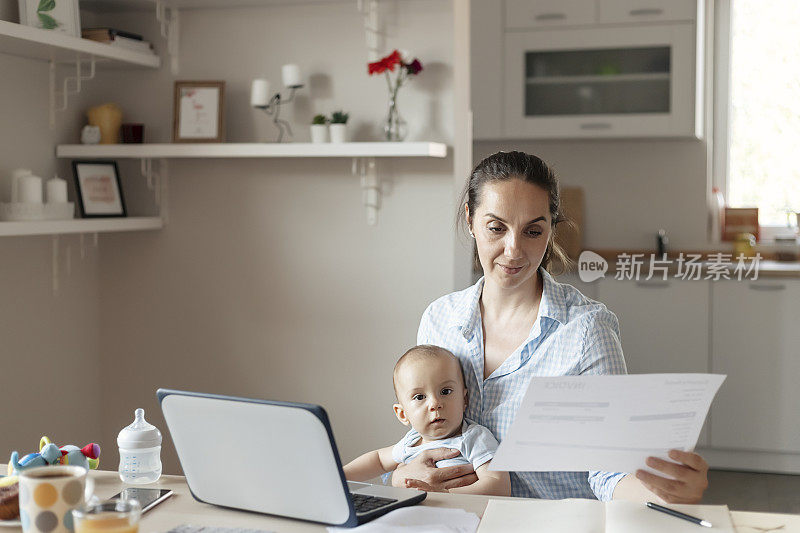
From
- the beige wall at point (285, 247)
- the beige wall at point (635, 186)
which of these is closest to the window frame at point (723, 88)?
the beige wall at point (635, 186)

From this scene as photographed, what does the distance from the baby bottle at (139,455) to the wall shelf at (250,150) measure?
1.45m

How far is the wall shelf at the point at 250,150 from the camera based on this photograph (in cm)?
270

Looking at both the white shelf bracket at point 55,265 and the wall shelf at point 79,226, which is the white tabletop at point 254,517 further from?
the white shelf bracket at point 55,265

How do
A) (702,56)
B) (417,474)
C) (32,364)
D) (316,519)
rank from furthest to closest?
(702,56) → (32,364) → (417,474) → (316,519)

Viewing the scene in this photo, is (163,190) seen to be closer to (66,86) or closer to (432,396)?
(66,86)

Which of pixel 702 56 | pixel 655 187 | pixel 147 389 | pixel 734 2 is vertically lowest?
pixel 147 389

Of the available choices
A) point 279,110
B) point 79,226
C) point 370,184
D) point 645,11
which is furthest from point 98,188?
point 645,11

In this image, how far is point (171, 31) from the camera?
299cm

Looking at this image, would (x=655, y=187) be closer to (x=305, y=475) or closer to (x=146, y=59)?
(x=146, y=59)

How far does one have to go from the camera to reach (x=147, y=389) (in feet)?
10.2

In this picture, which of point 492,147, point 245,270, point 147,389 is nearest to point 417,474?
point 245,270

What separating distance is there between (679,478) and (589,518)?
0.59 ft

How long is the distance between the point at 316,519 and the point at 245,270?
189cm

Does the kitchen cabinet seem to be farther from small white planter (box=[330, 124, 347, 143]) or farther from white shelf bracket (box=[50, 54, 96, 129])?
white shelf bracket (box=[50, 54, 96, 129])
